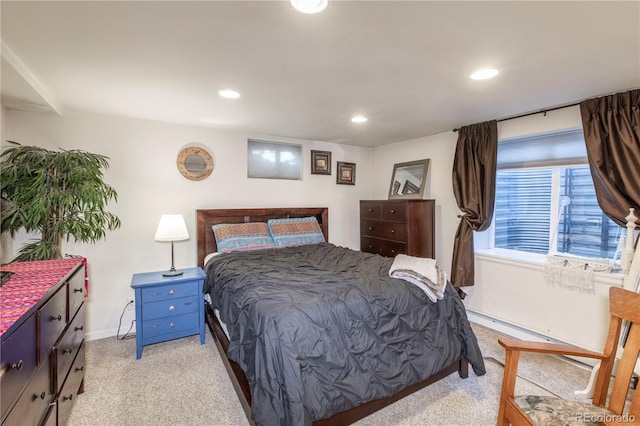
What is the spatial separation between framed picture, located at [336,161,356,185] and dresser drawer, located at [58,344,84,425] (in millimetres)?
3442

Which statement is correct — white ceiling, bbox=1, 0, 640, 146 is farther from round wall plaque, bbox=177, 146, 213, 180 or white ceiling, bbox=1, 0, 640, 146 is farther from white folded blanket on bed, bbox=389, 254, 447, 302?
white folded blanket on bed, bbox=389, 254, 447, 302

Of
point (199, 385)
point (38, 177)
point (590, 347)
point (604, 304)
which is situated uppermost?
point (38, 177)

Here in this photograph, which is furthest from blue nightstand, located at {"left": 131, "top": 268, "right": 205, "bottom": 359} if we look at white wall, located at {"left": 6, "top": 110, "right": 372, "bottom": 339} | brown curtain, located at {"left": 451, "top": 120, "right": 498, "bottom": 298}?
brown curtain, located at {"left": 451, "top": 120, "right": 498, "bottom": 298}

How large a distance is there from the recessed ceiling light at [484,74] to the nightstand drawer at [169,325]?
3.05 metres

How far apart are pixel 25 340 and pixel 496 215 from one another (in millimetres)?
3917

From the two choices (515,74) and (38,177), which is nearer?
(515,74)

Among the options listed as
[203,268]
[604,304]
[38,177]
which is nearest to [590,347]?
[604,304]

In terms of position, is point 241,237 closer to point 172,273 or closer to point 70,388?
point 172,273

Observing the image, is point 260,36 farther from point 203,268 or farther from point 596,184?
point 596,184

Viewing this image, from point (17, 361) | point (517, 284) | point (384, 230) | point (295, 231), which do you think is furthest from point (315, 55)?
point (517, 284)

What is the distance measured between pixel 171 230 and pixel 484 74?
9.40 ft

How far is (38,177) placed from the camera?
2.15 meters

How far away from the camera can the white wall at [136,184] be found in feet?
9.17

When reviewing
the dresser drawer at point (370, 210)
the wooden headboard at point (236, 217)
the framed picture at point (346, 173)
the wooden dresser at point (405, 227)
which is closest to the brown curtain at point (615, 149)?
the wooden dresser at point (405, 227)
